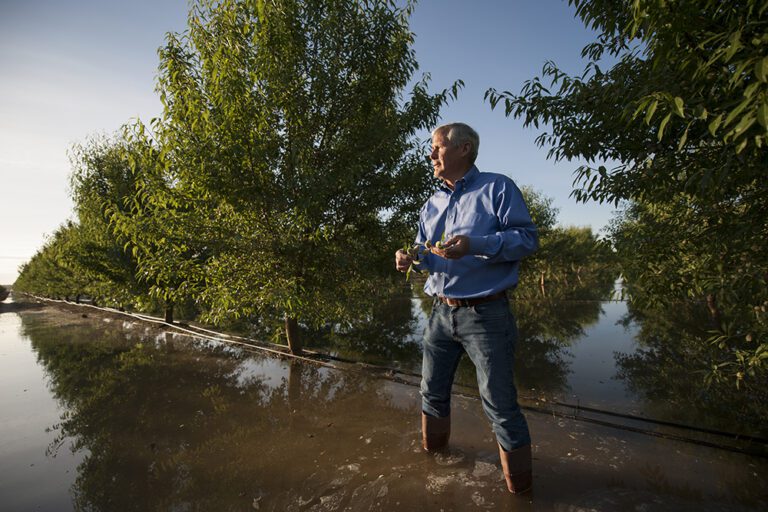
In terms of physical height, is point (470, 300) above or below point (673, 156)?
below

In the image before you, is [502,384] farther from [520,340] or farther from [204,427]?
[520,340]

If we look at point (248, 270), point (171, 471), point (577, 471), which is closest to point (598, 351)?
point (577, 471)

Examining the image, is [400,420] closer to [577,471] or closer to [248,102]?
[577,471]

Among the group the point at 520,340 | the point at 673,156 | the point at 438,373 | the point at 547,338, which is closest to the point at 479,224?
the point at 438,373

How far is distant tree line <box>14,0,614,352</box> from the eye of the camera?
564 cm

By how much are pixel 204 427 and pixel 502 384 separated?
3816mm

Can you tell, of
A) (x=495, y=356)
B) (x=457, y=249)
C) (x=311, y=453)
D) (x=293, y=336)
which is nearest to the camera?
(x=457, y=249)

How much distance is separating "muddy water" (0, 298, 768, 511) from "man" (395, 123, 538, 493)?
559 millimetres

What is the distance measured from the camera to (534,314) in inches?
646

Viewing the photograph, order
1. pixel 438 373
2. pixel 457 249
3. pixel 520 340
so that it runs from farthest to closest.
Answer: pixel 520 340
pixel 438 373
pixel 457 249

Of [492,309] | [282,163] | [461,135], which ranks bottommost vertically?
[492,309]

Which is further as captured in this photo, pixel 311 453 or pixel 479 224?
pixel 311 453

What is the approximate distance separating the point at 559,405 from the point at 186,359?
7766 mm

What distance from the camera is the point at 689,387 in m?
5.93
